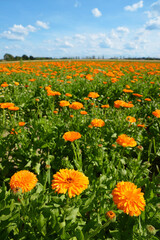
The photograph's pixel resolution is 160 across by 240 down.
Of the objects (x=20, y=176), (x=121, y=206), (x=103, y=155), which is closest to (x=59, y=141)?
(x=103, y=155)

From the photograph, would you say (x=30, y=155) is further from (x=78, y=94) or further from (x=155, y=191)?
(x=78, y=94)

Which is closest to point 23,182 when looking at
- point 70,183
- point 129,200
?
point 70,183

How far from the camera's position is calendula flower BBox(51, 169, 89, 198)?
1090 millimetres

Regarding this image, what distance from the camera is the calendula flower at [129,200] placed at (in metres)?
1.02

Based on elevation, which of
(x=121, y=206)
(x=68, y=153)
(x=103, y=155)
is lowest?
(x=68, y=153)

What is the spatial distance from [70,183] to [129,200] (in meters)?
0.40

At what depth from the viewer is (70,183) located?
44.6 inches

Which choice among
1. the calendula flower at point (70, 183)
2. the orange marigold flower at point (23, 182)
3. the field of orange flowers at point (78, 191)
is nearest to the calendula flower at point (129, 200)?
the field of orange flowers at point (78, 191)

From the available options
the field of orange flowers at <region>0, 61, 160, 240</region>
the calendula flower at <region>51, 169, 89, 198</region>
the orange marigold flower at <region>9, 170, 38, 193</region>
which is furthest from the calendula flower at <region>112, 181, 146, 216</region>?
the orange marigold flower at <region>9, 170, 38, 193</region>

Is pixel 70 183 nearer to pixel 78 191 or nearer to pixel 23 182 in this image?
pixel 78 191

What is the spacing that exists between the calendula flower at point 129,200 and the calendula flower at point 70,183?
23 cm

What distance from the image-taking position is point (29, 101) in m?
4.63

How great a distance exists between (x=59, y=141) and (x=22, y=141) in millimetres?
551

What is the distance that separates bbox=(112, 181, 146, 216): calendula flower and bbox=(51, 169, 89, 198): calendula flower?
0.23 meters
